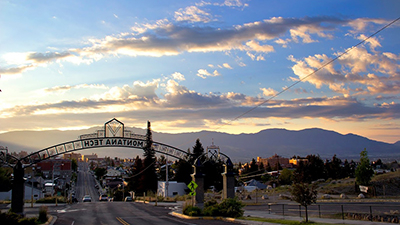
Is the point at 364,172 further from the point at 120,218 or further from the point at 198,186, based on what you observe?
the point at 120,218

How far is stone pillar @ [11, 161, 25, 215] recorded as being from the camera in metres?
27.2

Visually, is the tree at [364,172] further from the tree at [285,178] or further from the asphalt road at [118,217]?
the tree at [285,178]

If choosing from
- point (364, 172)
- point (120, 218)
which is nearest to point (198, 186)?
point (120, 218)

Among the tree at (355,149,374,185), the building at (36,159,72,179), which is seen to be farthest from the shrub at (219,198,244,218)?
the building at (36,159,72,179)

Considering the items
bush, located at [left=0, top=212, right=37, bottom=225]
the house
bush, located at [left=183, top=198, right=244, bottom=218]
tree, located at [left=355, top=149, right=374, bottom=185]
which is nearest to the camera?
bush, located at [left=0, top=212, right=37, bottom=225]

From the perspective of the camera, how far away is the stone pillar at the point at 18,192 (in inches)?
1070

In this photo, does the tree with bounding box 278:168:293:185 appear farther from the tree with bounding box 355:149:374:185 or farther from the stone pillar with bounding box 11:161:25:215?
the stone pillar with bounding box 11:161:25:215

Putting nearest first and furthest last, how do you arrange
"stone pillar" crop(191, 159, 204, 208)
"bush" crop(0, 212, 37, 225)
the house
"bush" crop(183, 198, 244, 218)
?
"bush" crop(0, 212, 37, 225) → "bush" crop(183, 198, 244, 218) → "stone pillar" crop(191, 159, 204, 208) → the house

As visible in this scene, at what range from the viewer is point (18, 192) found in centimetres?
2756

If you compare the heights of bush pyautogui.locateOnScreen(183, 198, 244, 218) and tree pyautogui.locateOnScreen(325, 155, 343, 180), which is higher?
tree pyautogui.locateOnScreen(325, 155, 343, 180)

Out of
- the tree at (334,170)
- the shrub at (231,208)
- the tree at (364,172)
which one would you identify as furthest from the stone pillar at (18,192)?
the tree at (334,170)

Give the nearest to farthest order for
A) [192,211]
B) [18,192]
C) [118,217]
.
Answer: [18,192] < [192,211] < [118,217]

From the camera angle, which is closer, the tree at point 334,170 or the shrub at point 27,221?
the shrub at point 27,221

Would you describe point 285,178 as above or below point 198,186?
below
